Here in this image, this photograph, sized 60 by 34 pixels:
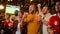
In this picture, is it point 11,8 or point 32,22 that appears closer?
point 32,22

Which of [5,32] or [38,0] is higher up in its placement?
[38,0]

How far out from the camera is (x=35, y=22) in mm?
3457

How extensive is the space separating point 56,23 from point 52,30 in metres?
0.13

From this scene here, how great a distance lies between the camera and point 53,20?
2609 mm

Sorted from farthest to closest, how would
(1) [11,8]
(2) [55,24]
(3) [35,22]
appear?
(1) [11,8], (3) [35,22], (2) [55,24]

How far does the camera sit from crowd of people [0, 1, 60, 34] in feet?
8.53

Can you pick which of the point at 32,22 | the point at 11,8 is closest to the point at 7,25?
the point at 32,22

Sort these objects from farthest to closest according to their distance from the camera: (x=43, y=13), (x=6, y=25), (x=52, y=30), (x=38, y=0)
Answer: (x=38, y=0) < (x=6, y=25) < (x=43, y=13) < (x=52, y=30)

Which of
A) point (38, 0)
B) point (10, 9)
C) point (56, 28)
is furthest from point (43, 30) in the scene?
point (10, 9)

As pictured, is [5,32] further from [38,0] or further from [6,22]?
[38,0]

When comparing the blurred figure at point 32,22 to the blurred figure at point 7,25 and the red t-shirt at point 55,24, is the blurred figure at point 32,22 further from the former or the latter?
the blurred figure at point 7,25

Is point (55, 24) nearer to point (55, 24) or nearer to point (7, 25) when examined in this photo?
point (55, 24)

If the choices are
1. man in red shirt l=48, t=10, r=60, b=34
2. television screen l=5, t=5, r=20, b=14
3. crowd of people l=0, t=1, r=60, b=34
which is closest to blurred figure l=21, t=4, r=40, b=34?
crowd of people l=0, t=1, r=60, b=34

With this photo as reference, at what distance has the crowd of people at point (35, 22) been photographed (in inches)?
102
